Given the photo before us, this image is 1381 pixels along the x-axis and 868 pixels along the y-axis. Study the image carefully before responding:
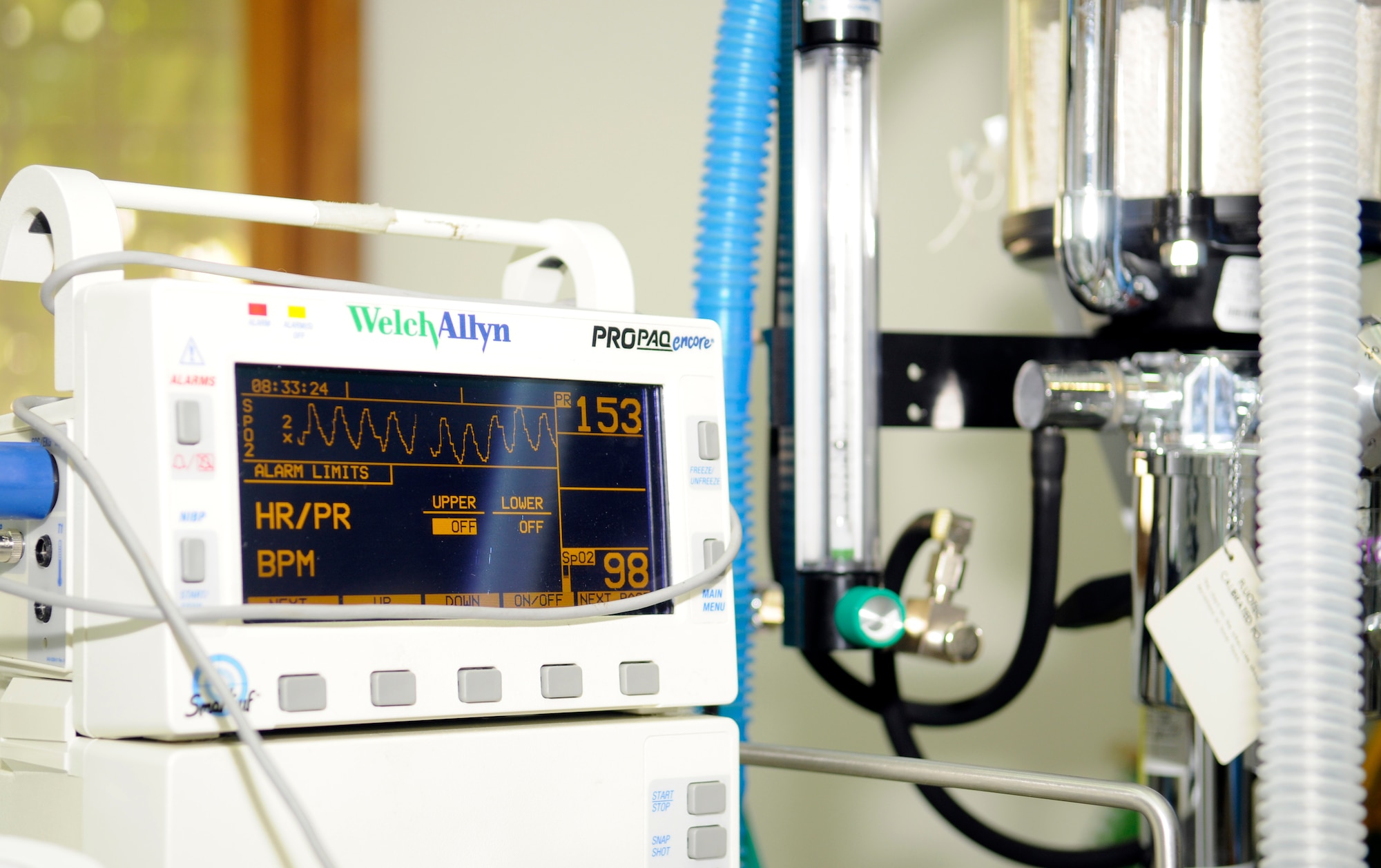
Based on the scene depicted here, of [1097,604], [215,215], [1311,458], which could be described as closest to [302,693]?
[215,215]

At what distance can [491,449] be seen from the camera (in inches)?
22.2

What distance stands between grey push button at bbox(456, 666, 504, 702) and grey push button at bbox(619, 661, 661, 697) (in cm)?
6

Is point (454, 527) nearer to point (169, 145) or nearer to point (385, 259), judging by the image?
point (385, 259)

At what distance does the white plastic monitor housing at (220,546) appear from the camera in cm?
48

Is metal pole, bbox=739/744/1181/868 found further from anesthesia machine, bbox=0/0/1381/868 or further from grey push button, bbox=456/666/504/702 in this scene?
grey push button, bbox=456/666/504/702

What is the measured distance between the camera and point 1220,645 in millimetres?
732

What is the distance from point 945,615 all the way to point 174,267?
→ 0.54 metres

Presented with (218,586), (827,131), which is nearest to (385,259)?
(827,131)

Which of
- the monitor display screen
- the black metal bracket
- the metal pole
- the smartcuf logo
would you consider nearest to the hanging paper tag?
the metal pole

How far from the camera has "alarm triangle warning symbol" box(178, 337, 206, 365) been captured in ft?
1.59

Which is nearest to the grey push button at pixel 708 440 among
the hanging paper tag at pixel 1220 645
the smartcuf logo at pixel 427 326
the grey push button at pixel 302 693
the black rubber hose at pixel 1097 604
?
the smartcuf logo at pixel 427 326

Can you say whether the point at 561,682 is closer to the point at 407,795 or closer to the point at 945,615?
the point at 407,795

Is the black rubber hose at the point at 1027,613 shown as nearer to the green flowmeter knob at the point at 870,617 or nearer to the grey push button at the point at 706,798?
the green flowmeter knob at the point at 870,617

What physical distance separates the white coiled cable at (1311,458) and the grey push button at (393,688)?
0.47 meters
